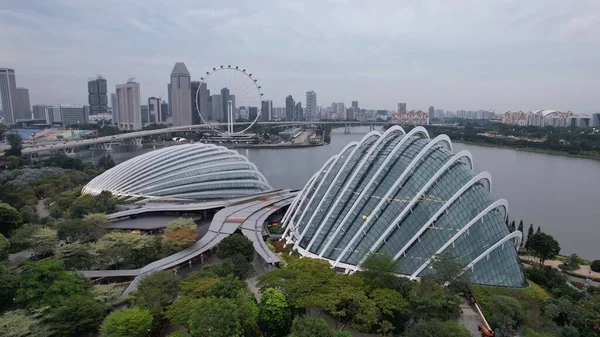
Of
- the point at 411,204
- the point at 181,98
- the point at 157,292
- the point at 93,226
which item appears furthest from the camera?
the point at 181,98

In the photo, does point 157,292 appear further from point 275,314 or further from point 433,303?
point 433,303

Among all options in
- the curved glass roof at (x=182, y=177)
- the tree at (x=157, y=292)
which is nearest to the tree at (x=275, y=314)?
the tree at (x=157, y=292)

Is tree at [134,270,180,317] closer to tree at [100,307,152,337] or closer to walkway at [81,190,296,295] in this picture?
tree at [100,307,152,337]

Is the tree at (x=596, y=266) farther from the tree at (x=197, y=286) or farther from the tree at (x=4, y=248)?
the tree at (x=4, y=248)

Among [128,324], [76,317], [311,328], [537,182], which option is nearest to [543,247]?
[311,328]

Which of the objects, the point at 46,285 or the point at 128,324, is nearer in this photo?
the point at 128,324
